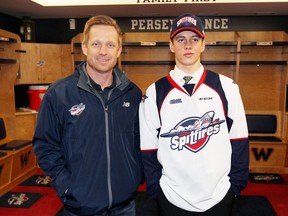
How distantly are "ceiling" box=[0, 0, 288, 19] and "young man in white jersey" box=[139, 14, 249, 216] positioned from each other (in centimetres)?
295

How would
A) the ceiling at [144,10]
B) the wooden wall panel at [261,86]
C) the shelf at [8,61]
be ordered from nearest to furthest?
the shelf at [8,61], the ceiling at [144,10], the wooden wall panel at [261,86]

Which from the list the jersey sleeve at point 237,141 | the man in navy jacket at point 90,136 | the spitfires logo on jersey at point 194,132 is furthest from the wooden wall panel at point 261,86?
the man in navy jacket at point 90,136

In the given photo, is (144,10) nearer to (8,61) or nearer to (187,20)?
(8,61)

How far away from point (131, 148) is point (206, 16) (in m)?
4.28

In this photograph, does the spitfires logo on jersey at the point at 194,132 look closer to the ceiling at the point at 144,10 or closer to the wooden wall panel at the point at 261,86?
the ceiling at the point at 144,10

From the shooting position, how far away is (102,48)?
1.34m

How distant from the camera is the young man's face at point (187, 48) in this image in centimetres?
141

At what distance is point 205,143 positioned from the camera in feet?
4.53

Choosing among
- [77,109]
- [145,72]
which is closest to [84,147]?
[77,109]

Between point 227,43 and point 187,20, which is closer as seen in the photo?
point 187,20

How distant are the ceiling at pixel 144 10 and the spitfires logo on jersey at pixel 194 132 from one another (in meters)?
3.10

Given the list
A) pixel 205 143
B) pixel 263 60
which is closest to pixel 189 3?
pixel 263 60

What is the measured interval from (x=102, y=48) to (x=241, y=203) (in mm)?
2590

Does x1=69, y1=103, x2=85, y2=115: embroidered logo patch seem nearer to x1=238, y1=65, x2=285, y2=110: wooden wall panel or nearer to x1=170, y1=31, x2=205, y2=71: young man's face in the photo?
x1=170, y1=31, x2=205, y2=71: young man's face
